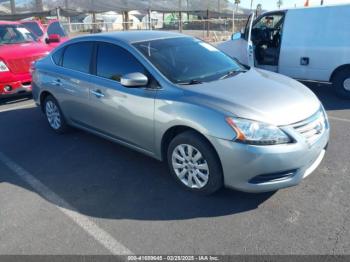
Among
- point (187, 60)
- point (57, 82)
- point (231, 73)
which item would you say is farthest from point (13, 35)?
point (231, 73)

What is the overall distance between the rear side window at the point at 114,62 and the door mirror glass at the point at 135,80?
0.17 m

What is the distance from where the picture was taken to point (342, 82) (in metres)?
6.97

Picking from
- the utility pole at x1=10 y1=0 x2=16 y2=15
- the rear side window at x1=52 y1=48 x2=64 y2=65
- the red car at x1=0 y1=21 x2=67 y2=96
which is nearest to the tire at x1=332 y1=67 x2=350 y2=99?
the rear side window at x1=52 y1=48 x2=64 y2=65

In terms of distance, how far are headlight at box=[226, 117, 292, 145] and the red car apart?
6.01 meters

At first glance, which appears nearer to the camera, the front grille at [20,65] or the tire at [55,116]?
the tire at [55,116]

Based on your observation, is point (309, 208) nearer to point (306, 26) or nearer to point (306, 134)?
point (306, 134)

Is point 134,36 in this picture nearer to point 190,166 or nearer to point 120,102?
point 120,102

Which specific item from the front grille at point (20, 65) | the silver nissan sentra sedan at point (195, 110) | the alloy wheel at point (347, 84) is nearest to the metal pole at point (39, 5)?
the front grille at point (20, 65)

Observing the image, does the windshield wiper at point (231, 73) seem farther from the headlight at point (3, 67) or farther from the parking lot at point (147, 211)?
the headlight at point (3, 67)

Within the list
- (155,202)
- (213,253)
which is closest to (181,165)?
(155,202)

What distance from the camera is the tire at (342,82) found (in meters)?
6.93

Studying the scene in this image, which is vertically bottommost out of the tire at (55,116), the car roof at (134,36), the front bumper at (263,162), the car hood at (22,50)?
the tire at (55,116)

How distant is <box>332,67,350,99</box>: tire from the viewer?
693cm

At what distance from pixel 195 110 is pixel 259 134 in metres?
0.65
